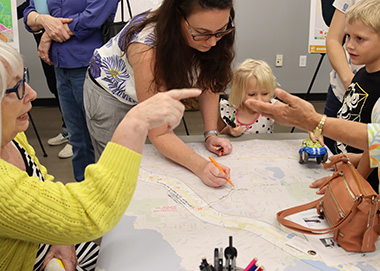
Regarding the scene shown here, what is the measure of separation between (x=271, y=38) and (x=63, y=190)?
4.43 m

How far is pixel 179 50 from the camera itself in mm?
1501

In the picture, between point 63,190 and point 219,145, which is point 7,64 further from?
point 219,145

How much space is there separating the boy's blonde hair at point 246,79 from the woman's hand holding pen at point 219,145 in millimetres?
558

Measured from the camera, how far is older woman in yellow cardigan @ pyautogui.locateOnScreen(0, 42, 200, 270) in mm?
869

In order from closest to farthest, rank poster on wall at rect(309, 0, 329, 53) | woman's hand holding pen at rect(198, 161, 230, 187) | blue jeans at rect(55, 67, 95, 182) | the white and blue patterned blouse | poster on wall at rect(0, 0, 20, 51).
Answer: woman's hand holding pen at rect(198, 161, 230, 187) → the white and blue patterned blouse → blue jeans at rect(55, 67, 95, 182) → poster on wall at rect(0, 0, 20, 51) → poster on wall at rect(309, 0, 329, 53)

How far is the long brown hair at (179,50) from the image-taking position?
1.44 metres

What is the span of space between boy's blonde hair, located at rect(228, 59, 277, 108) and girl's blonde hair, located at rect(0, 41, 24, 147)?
1367 mm

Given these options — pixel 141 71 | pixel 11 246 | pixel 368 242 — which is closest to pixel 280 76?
pixel 141 71

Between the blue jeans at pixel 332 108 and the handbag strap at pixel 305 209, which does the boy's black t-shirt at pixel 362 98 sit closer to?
the blue jeans at pixel 332 108

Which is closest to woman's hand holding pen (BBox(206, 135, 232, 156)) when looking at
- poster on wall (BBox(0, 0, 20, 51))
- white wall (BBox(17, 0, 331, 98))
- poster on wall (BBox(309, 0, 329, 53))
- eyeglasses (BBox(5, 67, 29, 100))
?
eyeglasses (BBox(5, 67, 29, 100))

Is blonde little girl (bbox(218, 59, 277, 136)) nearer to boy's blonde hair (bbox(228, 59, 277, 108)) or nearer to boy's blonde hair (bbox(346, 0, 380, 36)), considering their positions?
boy's blonde hair (bbox(228, 59, 277, 108))

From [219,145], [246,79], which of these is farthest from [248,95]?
[219,145]

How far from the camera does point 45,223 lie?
875 mm

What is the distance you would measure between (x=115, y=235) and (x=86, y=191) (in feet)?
0.82
